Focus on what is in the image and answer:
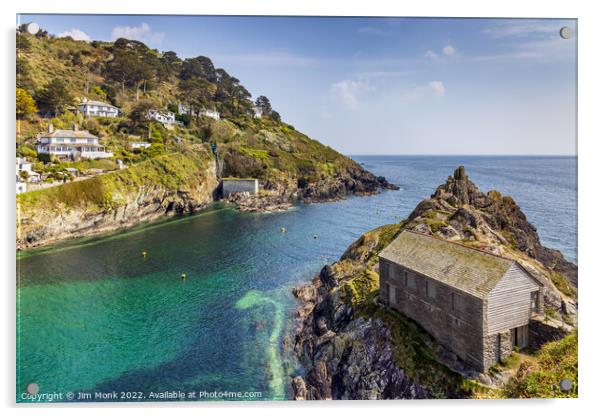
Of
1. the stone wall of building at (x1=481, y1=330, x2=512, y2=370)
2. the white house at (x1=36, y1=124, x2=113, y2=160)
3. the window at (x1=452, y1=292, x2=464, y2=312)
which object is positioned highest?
the white house at (x1=36, y1=124, x2=113, y2=160)

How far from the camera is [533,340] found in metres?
12.7

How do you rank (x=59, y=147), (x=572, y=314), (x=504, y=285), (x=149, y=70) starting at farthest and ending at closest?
(x=149, y=70), (x=59, y=147), (x=572, y=314), (x=504, y=285)

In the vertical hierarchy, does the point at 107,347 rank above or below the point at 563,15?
below

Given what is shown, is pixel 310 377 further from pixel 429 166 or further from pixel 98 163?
pixel 429 166

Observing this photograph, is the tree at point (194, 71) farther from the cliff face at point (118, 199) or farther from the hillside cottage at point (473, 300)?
the hillside cottage at point (473, 300)

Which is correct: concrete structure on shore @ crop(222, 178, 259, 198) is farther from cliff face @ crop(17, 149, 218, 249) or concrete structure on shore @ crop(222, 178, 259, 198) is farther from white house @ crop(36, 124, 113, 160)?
white house @ crop(36, 124, 113, 160)

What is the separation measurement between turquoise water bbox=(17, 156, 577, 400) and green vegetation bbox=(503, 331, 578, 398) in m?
3.80

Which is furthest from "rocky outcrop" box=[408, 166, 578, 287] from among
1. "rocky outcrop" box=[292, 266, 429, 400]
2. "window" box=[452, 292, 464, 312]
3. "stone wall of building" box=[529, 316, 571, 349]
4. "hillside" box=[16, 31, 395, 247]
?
"hillside" box=[16, 31, 395, 247]

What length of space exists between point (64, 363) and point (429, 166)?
5258 centimetres

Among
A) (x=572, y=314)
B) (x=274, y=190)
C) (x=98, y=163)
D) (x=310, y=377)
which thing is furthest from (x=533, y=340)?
(x=274, y=190)

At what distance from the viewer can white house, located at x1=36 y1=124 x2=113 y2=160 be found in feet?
115

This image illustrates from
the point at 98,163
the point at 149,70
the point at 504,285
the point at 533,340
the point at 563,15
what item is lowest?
the point at 533,340

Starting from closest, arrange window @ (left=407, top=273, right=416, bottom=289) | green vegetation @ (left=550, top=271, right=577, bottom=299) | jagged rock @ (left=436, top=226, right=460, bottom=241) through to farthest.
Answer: window @ (left=407, top=273, right=416, bottom=289)
green vegetation @ (left=550, top=271, right=577, bottom=299)
jagged rock @ (left=436, top=226, right=460, bottom=241)

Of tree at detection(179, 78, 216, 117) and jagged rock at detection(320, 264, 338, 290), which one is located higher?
tree at detection(179, 78, 216, 117)
